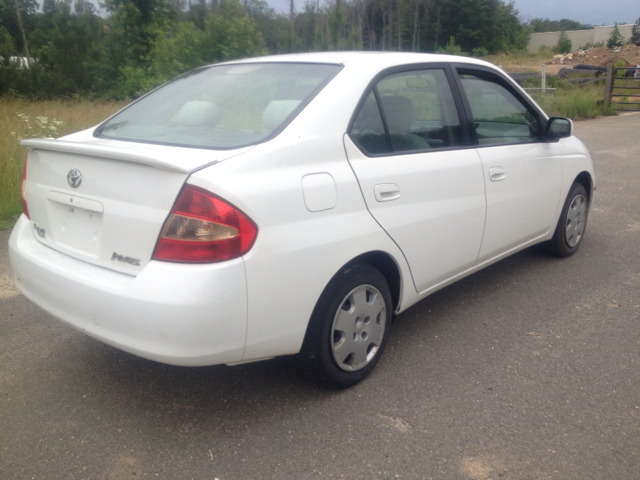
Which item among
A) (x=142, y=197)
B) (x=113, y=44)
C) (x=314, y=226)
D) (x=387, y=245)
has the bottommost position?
(x=387, y=245)

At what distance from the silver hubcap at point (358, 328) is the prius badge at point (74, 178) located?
1.34 meters

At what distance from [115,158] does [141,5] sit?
28129mm

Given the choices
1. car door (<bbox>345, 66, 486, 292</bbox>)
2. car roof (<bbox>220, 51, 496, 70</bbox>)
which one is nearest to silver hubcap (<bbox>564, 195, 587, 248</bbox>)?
car door (<bbox>345, 66, 486, 292</bbox>)

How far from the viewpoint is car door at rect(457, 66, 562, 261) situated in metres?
3.77

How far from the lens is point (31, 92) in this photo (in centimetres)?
1866

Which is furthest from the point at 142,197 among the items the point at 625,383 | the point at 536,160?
the point at 536,160

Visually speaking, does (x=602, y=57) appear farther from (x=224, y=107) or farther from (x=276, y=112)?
(x=276, y=112)

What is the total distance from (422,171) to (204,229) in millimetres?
1390

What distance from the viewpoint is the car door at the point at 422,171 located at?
2969 mm

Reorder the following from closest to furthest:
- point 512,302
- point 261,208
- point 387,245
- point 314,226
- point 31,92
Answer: point 261,208
point 314,226
point 387,245
point 512,302
point 31,92

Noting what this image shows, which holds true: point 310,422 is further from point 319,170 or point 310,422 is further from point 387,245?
point 319,170

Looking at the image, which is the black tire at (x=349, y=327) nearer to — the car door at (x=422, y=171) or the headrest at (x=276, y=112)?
the car door at (x=422, y=171)

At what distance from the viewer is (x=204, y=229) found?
91.3 inches

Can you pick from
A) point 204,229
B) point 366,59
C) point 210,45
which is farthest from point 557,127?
point 210,45
